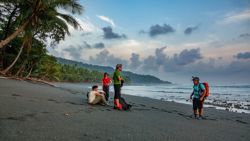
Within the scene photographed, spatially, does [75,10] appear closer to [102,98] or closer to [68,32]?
[68,32]

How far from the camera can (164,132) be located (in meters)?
7.13

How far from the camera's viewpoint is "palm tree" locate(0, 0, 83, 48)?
18.8m

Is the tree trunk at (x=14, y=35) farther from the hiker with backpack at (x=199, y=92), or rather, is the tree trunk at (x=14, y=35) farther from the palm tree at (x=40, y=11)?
the hiker with backpack at (x=199, y=92)

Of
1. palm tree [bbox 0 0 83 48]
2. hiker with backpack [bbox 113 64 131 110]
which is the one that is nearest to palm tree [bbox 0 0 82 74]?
palm tree [bbox 0 0 83 48]

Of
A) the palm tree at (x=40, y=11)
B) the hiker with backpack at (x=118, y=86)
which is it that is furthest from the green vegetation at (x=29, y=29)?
the hiker with backpack at (x=118, y=86)

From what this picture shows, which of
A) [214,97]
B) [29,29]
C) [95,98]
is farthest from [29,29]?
[214,97]

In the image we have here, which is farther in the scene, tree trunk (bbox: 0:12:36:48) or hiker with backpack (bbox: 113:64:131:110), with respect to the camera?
tree trunk (bbox: 0:12:36:48)

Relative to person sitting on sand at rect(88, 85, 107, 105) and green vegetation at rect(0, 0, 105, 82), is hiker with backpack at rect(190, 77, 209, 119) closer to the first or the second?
person sitting on sand at rect(88, 85, 107, 105)

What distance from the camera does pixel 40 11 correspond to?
64.3 feet

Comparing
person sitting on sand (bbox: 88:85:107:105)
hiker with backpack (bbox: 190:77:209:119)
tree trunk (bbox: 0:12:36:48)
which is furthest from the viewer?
tree trunk (bbox: 0:12:36:48)

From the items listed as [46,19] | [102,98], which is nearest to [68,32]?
[46,19]

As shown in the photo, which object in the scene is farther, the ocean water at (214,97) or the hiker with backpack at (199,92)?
the ocean water at (214,97)

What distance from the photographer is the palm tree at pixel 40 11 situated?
18.8 meters

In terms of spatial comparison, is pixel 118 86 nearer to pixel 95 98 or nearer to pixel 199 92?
pixel 95 98
